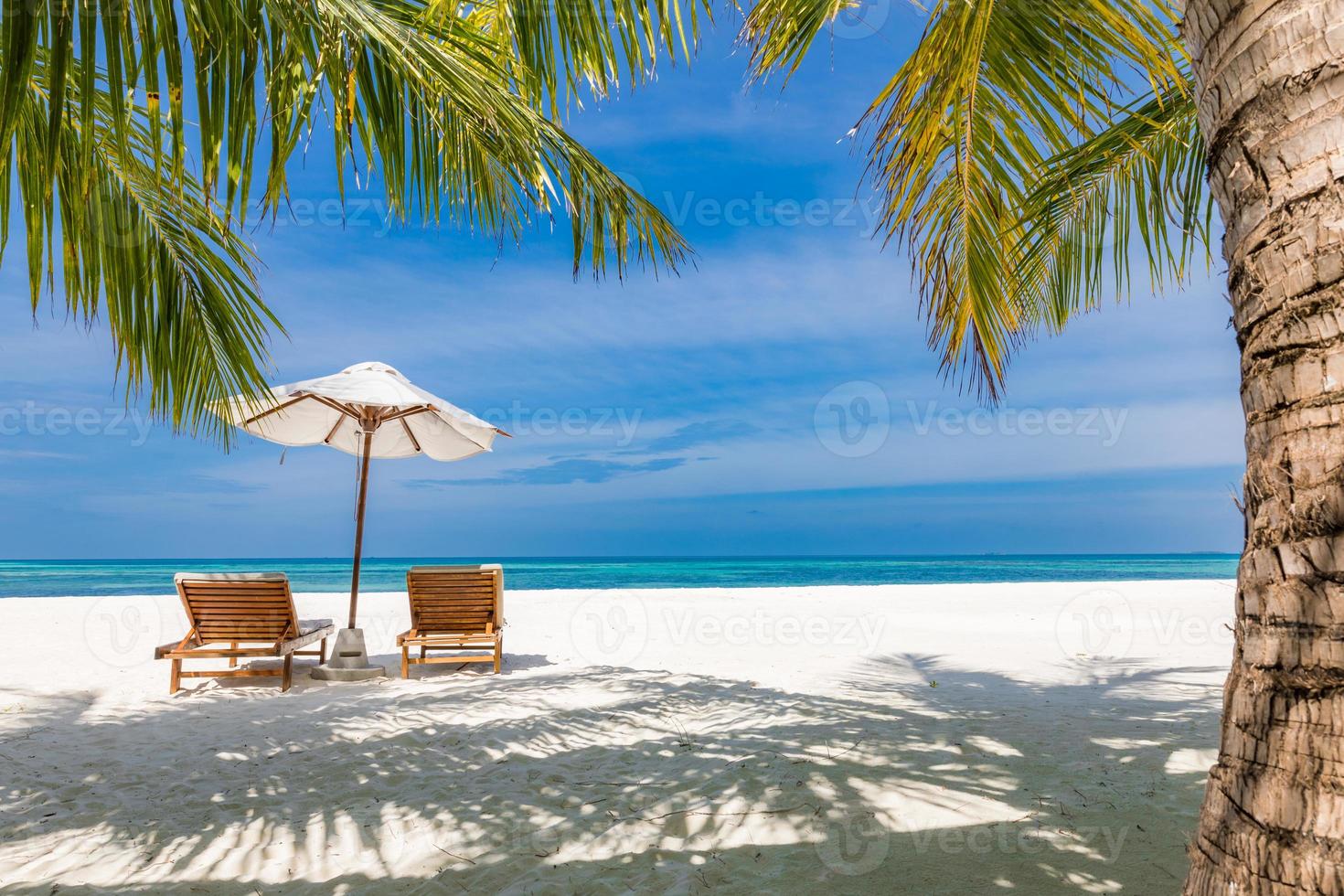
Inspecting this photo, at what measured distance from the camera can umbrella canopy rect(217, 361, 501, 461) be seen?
17.6ft

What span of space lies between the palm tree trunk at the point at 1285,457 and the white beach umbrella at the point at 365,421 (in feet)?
16.4

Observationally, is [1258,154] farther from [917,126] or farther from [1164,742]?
[1164,742]

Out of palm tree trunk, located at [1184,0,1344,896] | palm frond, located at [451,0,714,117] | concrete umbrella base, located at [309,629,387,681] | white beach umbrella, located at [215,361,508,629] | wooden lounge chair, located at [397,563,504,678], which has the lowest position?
concrete umbrella base, located at [309,629,387,681]

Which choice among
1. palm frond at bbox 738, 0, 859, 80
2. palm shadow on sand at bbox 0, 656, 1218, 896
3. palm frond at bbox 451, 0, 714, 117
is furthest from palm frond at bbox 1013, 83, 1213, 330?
palm shadow on sand at bbox 0, 656, 1218, 896

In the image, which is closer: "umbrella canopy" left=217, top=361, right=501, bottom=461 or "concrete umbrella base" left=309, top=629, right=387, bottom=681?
"umbrella canopy" left=217, top=361, right=501, bottom=461

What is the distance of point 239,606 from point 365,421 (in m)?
1.72

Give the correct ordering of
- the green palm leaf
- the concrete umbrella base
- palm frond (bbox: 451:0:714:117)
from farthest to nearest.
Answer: the concrete umbrella base < palm frond (bbox: 451:0:714:117) < the green palm leaf

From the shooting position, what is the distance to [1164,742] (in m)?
3.69

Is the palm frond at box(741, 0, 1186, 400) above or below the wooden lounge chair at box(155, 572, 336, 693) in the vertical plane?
above

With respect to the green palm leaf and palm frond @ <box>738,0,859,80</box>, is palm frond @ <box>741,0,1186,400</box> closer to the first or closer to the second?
palm frond @ <box>738,0,859,80</box>

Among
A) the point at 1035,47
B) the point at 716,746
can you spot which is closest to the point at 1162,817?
the point at 716,746

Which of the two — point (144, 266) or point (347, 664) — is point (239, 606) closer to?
point (347, 664)

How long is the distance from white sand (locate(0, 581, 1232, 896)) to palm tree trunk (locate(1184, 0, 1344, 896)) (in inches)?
58.7

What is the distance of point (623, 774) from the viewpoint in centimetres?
332
